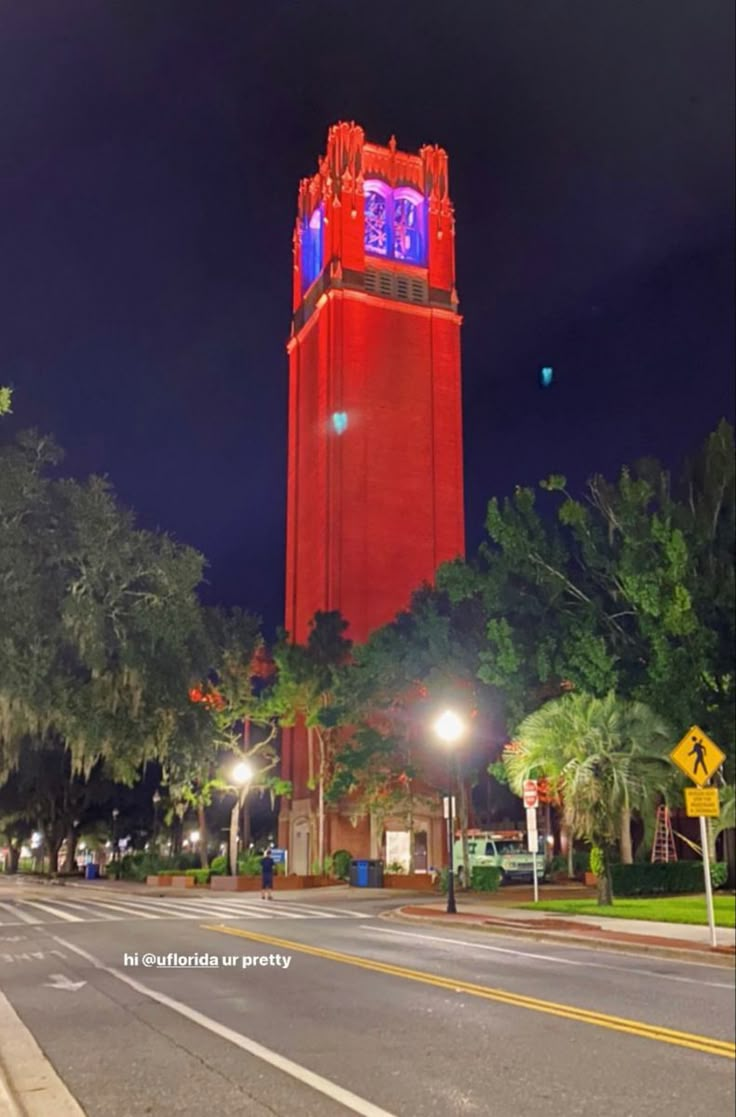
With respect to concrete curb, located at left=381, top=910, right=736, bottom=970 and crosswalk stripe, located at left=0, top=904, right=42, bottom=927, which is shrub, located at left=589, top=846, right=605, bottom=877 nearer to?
concrete curb, located at left=381, top=910, right=736, bottom=970

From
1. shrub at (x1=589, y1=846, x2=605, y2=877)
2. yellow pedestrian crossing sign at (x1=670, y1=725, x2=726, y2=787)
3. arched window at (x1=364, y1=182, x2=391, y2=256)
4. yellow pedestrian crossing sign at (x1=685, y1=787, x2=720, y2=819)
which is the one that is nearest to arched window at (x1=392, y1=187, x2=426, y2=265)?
arched window at (x1=364, y1=182, x2=391, y2=256)

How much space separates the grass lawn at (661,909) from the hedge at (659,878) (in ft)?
2.62

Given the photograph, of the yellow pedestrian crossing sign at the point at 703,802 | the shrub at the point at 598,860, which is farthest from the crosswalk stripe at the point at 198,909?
the yellow pedestrian crossing sign at the point at 703,802

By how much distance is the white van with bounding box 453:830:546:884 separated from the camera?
1583 inches

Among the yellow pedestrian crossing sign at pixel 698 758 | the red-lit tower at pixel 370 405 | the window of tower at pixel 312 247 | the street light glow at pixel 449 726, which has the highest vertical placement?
the window of tower at pixel 312 247

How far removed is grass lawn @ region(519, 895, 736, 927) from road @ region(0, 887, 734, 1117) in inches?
197

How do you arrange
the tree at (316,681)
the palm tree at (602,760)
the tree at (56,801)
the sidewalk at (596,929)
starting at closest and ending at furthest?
the sidewalk at (596,929), the palm tree at (602,760), the tree at (316,681), the tree at (56,801)

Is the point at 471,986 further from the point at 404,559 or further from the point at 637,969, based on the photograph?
the point at 404,559

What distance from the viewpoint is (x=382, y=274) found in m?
65.4

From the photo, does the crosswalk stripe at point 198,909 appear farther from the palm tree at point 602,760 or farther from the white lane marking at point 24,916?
the palm tree at point 602,760

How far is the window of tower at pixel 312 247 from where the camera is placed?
69.3 meters

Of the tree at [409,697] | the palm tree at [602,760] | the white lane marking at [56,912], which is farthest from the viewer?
the tree at [409,697]

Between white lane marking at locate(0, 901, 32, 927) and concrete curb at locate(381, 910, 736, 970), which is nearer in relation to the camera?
concrete curb at locate(381, 910, 736, 970)

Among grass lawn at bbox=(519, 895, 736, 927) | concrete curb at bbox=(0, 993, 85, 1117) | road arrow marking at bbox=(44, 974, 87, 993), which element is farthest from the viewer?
grass lawn at bbox=(519, 895, 736, 927)
